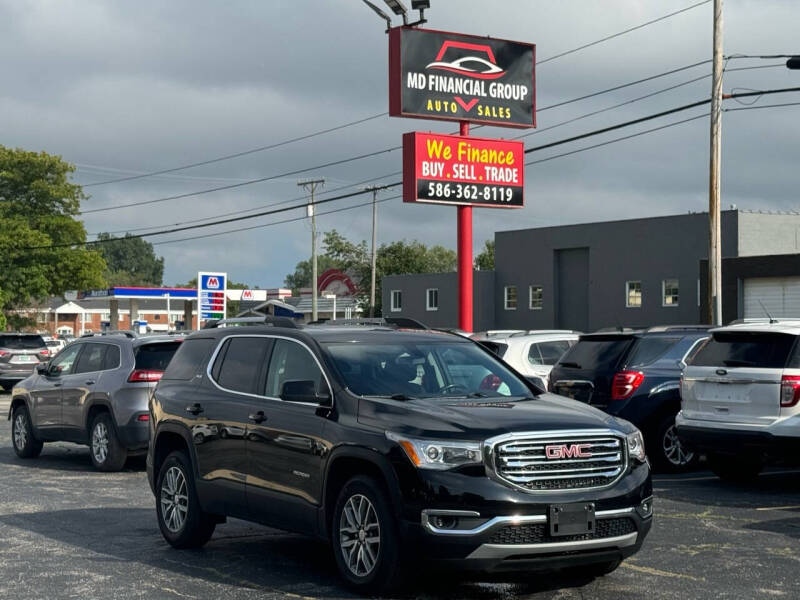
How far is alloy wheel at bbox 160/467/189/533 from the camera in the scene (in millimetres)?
9867

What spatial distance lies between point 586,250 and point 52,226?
28619mm

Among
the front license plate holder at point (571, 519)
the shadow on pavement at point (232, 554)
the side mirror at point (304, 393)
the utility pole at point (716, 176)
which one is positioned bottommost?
the shadow on pavement at point (232, 554)

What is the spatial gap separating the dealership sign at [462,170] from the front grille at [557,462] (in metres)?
22.8

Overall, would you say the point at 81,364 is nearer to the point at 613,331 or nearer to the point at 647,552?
the point at 613,331

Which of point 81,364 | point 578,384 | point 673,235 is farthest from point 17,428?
point 673,235

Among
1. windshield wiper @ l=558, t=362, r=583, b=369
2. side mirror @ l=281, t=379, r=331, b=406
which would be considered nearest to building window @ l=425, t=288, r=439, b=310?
windshield wiper @ l=558, t=362, r=583, b=369

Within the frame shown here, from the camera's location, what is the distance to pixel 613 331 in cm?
1543

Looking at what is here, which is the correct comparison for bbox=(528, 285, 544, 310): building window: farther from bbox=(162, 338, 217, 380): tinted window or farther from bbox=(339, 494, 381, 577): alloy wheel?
bbox=(339, 494, 381, 577): alloy wheel

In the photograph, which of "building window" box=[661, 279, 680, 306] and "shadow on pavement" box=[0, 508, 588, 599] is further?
"building window" box=[661, 279, 680, 306]

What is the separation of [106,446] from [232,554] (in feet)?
21.2

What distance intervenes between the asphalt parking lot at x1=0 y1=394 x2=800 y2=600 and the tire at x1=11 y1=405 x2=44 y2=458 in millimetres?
3923

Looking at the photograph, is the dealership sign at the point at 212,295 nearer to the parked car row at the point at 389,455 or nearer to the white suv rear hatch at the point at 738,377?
the white suv rear hatch at the point at 738,377

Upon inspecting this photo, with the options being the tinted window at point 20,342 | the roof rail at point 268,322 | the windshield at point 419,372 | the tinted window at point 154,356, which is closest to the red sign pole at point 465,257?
the tinted window at point 20,342

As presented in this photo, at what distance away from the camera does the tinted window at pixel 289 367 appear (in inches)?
344
